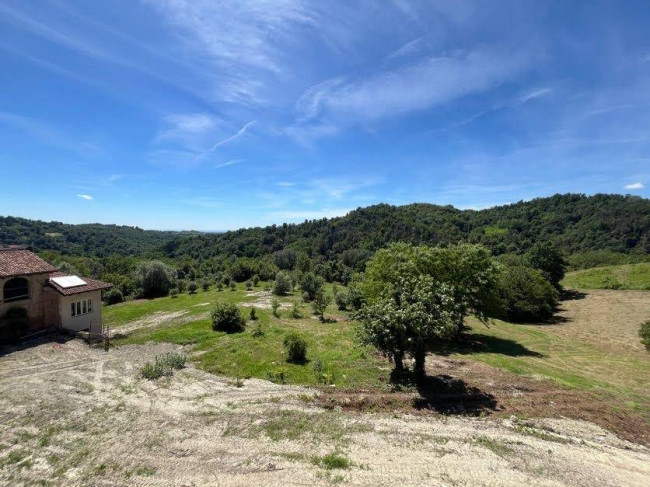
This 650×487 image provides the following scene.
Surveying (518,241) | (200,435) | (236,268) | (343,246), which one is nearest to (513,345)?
(200,435)

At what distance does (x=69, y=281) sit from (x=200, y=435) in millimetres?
23381

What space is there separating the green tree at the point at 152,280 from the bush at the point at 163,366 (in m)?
48.3

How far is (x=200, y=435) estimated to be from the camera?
13.1 metres

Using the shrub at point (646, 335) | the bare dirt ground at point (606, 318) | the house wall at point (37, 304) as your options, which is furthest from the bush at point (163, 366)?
the shrub at point (646, 335)

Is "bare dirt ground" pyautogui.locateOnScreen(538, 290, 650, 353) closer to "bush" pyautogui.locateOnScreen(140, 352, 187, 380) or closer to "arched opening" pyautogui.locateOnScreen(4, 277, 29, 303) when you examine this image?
"bush" pyautogui.locateOnScreen(140, 352, 187, 380)

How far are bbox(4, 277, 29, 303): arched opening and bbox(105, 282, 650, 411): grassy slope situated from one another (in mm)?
8048

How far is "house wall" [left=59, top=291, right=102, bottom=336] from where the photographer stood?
27.3m

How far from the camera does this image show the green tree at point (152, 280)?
212 ft

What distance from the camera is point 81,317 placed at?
28.7 metres

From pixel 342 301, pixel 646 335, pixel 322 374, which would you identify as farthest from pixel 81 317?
pixel 646 335

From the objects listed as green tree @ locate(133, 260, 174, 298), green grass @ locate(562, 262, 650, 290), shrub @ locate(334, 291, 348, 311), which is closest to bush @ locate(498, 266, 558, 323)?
shrub @ locate(334, 291, 348, 311)

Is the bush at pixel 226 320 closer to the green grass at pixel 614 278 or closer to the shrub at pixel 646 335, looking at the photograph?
the shrub at pixel 646 335

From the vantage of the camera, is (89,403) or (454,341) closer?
(89,403)

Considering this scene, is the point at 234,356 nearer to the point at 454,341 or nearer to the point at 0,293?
the point at 0,293
